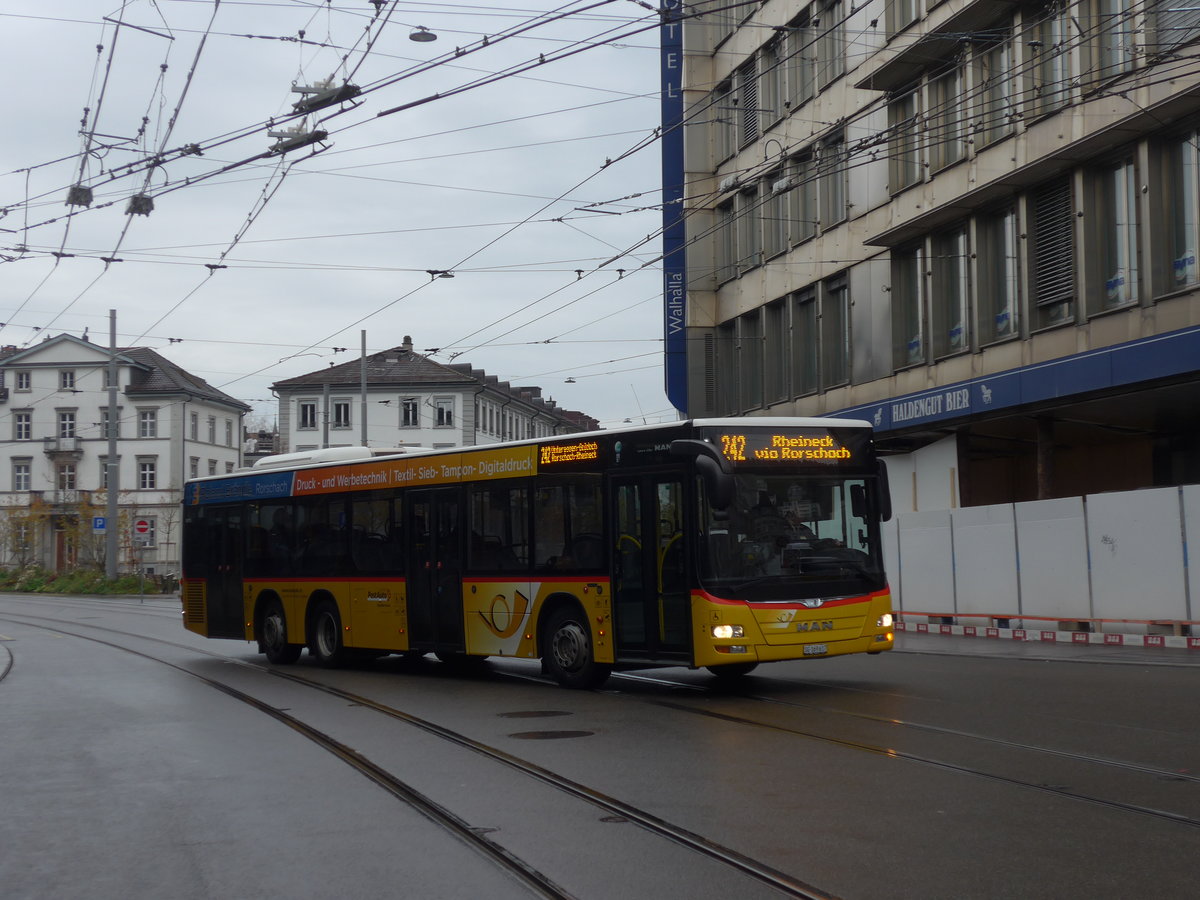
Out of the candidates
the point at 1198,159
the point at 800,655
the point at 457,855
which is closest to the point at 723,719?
the point at 800,655

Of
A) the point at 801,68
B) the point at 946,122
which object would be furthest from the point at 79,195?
the point at 801,68

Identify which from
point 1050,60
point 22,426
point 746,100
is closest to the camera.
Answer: point 1050,60

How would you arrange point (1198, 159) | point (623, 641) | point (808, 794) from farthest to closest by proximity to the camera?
point (1198, 159), point (623, 641), point (808, 794)

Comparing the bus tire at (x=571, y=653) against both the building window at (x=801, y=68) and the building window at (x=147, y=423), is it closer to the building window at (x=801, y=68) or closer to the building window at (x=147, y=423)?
the building window at (x=801, y=68)

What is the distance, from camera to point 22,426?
82.8 meters

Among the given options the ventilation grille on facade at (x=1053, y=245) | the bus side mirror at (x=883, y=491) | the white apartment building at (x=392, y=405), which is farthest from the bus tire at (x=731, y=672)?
the white apartment building at (x=392, y=405)

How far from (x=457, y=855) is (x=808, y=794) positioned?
2.39m

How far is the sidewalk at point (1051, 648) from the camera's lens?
1788cm

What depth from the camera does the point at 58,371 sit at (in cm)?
8231

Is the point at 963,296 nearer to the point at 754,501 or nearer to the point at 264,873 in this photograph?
the point at 754,501

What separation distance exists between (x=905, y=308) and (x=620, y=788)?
77.0 feet

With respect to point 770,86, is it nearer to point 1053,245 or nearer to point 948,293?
point 948,293

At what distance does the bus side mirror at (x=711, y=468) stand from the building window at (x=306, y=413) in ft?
231

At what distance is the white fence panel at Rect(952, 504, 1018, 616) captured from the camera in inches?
926
